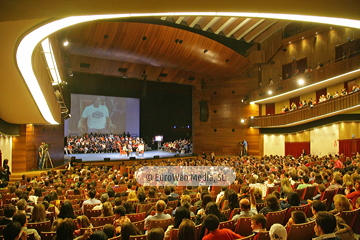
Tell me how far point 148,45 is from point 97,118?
11.3 m

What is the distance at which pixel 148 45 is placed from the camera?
1633 cm

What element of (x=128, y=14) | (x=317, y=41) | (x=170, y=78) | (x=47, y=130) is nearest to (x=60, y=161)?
(x=47, y=130)

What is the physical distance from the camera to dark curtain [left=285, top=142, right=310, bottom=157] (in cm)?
2073

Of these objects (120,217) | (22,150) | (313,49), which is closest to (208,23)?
(313,49)

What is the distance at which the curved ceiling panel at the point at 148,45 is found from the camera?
14.4 m

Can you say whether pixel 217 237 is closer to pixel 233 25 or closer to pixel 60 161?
pixel 60 161

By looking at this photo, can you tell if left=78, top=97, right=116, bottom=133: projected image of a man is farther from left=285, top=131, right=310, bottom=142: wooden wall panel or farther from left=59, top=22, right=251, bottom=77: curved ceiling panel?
left=285, top=131, right=310, bottom=142: wooden wall panel

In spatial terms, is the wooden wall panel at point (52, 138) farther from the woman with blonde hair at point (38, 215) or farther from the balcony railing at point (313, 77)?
the balcony railing at point (313, 77)

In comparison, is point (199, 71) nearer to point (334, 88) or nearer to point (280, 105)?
point (280, 105)

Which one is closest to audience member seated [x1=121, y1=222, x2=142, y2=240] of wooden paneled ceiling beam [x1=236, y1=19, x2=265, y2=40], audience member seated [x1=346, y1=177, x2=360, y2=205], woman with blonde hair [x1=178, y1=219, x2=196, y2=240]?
woman with blonde hair [x1=178, y1=219, x2=196, y2=240]

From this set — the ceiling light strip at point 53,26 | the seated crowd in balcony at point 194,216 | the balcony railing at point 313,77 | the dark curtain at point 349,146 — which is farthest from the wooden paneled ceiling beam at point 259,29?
the ceiling light strip at point 53,26

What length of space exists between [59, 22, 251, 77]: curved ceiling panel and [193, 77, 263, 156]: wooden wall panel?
12.0 feet

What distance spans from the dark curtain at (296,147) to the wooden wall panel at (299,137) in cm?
26

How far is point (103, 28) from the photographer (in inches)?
556
